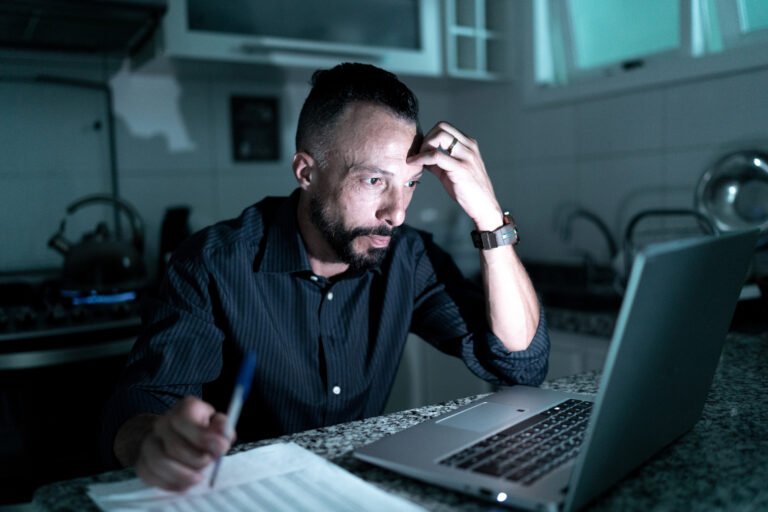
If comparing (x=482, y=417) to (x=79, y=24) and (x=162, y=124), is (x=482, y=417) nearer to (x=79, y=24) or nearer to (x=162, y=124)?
(x=79, y=24)

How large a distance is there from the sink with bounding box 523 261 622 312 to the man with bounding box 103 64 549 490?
24.5 inches

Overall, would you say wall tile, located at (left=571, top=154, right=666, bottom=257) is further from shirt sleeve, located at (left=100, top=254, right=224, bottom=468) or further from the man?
shirt sleeve, located at (left=100, top=254, right=224, bottom=468)

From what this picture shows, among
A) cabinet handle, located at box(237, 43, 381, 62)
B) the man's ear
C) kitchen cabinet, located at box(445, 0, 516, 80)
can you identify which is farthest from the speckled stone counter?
kitchen cabinet, located at box(445, 0, 516, 80)

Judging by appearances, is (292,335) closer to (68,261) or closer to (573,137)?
(68,261)

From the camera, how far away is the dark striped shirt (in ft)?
3.57

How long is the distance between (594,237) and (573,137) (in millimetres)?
402

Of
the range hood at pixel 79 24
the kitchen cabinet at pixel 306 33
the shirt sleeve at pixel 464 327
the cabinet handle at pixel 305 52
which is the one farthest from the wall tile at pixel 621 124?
the range hood at pixel 79 24

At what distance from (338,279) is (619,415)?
75 cm

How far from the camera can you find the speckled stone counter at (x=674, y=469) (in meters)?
0.59

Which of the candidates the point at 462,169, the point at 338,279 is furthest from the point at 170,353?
the point at 462,169

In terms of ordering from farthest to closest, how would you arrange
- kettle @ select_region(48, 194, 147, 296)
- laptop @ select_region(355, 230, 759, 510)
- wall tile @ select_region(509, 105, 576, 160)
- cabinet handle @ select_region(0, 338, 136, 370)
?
wall tile @ select_region(509, 105, 576, 160) < kettle @ select_region(48, 194, 147, 296) < cabinet handle @ select_region(0, 338, 136, 370) < laptop @ select_region(355, 230, 759, 510)

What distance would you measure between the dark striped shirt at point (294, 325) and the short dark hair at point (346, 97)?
166mm

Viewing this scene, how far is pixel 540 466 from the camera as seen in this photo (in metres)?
0.63

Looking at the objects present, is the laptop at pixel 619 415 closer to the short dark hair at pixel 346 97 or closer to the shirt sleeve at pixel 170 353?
the shirt sleeve at pixel 170 353
